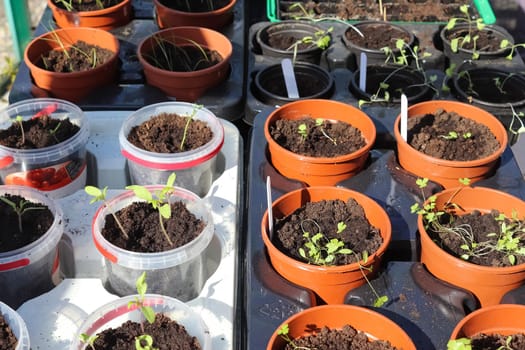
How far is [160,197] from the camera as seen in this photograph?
1.56 metres

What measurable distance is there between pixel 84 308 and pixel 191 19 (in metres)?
1.46

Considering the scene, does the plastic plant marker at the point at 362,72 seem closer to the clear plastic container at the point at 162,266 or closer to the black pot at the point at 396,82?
the black pot at the point at 396,82

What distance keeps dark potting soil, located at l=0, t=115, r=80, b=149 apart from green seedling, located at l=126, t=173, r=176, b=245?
0.42m

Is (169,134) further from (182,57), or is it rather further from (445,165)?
Result: (445,165)

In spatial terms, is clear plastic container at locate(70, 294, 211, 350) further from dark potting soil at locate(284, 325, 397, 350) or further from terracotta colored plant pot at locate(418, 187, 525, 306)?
terracotta colored plant pot at locate(418, 187, 525, 306)

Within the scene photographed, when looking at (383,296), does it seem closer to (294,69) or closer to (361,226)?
(361,226)

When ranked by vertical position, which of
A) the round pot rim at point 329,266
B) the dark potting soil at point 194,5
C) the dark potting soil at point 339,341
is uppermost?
the dark potting soil at point 194,5

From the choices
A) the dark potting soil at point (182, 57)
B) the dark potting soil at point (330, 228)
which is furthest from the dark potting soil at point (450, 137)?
the dark potting soil at point (182, 57)

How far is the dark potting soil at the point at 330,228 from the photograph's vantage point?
60.9 inches

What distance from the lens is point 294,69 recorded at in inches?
94.0

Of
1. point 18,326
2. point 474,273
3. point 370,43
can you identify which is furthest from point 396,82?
point 18,326

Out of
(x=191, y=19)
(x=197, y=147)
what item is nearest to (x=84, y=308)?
(x=197, y=147)

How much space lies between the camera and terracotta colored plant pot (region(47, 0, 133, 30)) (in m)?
2.54

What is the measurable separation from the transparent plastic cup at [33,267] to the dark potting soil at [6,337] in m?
0.18
